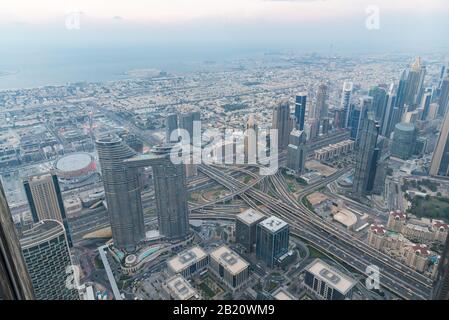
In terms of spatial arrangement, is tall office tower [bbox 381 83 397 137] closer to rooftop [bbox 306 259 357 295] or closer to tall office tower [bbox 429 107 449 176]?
tall office tower [bbox 429 107 449 176]

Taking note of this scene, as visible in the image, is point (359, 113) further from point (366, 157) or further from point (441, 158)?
point (366, 157)

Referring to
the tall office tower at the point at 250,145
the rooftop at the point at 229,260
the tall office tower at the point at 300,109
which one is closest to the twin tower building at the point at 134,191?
the rooftop at the point at 229,260

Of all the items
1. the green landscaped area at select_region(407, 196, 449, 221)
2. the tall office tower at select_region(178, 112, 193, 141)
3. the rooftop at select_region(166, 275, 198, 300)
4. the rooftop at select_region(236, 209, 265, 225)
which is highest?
the tall office tower at select_region(178, 112, 193, 141)

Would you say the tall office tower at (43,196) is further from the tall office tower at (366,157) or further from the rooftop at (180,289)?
the tall office tower at (366,157)

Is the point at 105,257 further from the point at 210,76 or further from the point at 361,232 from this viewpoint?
the point at 210,76

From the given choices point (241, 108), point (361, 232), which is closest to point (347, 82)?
point (241, 108)

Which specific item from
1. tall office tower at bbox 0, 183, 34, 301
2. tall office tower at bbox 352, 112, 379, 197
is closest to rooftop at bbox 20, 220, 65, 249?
tall office tower at bbox 0, 183, 34, 301
